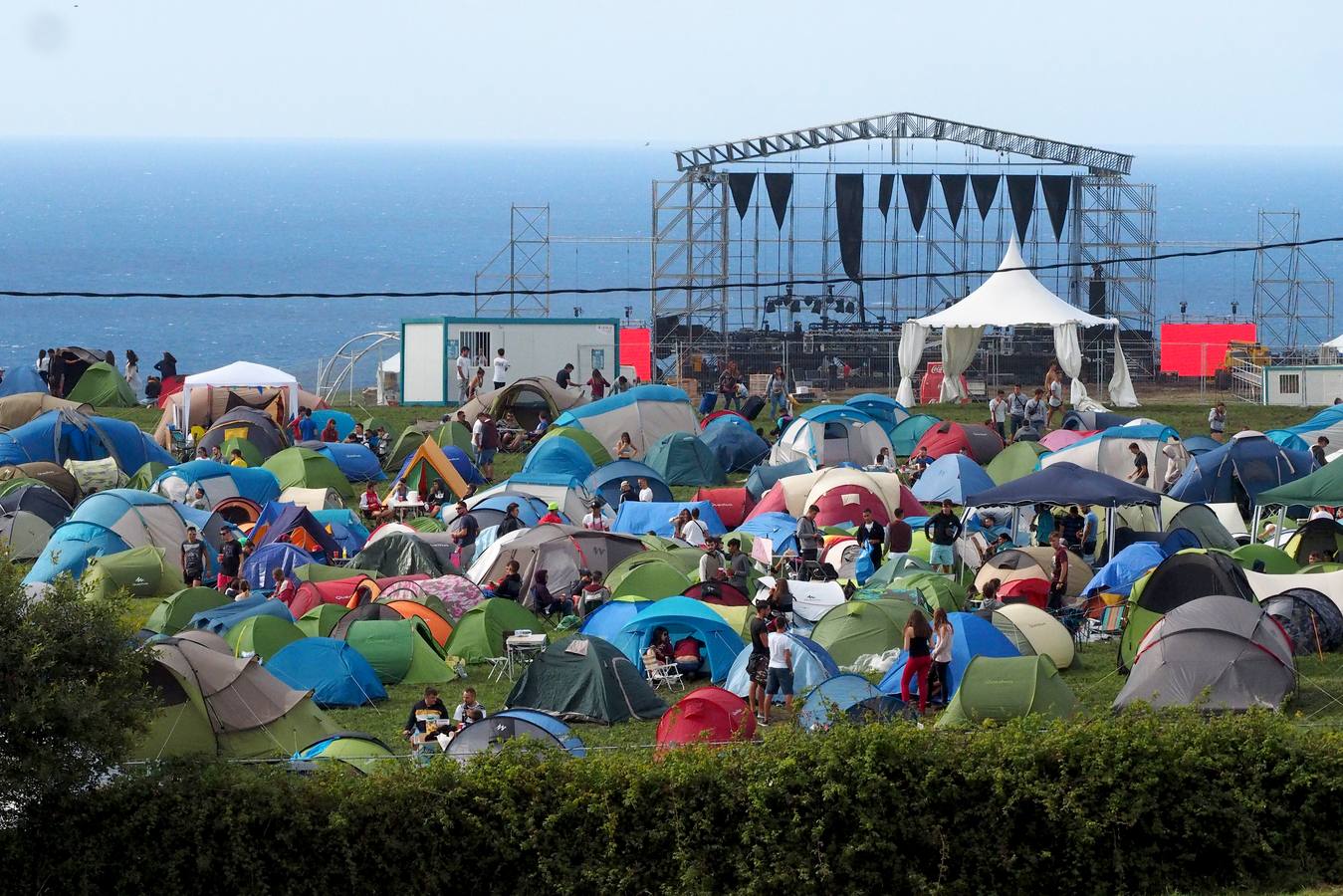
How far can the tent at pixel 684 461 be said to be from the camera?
2856 cm

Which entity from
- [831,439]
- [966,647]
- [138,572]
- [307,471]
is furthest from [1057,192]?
[966,647]

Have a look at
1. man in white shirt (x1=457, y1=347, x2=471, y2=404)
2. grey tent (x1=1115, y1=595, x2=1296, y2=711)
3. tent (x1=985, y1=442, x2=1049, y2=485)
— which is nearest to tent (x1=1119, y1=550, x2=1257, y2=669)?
grey tent (x1=1115, y1=595, x2=1296, y2=711)

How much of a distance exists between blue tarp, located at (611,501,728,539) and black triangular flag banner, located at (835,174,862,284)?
22.5 meters

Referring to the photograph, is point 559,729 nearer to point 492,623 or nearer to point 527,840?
point 527,840

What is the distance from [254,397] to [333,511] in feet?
28.5

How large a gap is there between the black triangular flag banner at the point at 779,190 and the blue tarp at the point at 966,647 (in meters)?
29.2

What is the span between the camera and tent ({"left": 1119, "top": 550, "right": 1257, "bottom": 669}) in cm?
1775

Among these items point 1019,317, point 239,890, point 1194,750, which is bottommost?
point 239,890

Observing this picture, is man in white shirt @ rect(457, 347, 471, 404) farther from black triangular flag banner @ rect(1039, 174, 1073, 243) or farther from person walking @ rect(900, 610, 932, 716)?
person walking @ rect(900, 610, 932, 716)

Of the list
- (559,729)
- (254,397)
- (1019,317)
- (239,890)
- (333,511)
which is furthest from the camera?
(1019,317)

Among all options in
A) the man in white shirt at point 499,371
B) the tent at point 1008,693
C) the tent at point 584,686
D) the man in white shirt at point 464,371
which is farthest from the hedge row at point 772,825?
the man in white shirt at point 464,371

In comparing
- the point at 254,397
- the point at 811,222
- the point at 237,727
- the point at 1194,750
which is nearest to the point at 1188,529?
the point at 1194,750

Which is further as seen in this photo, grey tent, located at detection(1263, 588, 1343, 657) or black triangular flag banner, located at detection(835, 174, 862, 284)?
black triangular flag banner, located at detection(835, 174, 862, 284)

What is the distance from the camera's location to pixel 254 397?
32344mm
